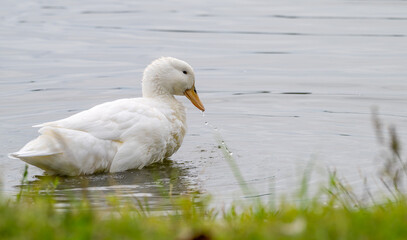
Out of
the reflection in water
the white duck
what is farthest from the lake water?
the white duck

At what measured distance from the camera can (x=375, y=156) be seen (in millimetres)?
8500

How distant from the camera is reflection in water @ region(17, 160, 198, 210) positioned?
715 cm

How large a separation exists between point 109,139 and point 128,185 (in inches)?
22.6

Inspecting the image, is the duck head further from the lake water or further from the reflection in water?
the reflection in water

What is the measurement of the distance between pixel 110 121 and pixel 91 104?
3543mm

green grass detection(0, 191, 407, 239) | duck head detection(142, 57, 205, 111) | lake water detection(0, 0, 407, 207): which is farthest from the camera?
duck head detection(142, 57, 205, 111)

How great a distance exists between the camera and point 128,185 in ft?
25.5

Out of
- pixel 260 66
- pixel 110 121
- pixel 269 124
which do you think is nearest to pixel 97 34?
pixel 260 66

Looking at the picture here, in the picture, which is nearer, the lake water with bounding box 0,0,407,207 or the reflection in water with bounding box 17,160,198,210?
the reflection in water with bounding box 17,160,198,210

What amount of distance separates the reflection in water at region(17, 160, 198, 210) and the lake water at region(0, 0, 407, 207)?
3 centimetres

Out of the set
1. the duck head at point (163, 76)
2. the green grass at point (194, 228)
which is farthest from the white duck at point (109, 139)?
the green grass at point (194, 228)

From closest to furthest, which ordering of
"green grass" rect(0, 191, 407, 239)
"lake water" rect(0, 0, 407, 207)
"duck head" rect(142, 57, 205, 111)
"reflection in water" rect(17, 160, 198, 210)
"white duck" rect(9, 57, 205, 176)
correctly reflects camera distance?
"green grass" rect(0, 191, 407, 239), "reflection in water" rect(17, 160, 198, 210), "white duck" rect(9, 57, 205, 176), "lake water" rect(0, 0, 407, 207), "duck head" rect(142, 57, 205, 111)

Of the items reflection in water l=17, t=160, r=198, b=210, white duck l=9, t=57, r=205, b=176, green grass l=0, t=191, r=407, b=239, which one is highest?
green grass l=0, t=191, r=407, b=239

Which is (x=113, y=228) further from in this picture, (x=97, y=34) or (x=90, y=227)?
(x=97, y=34)
